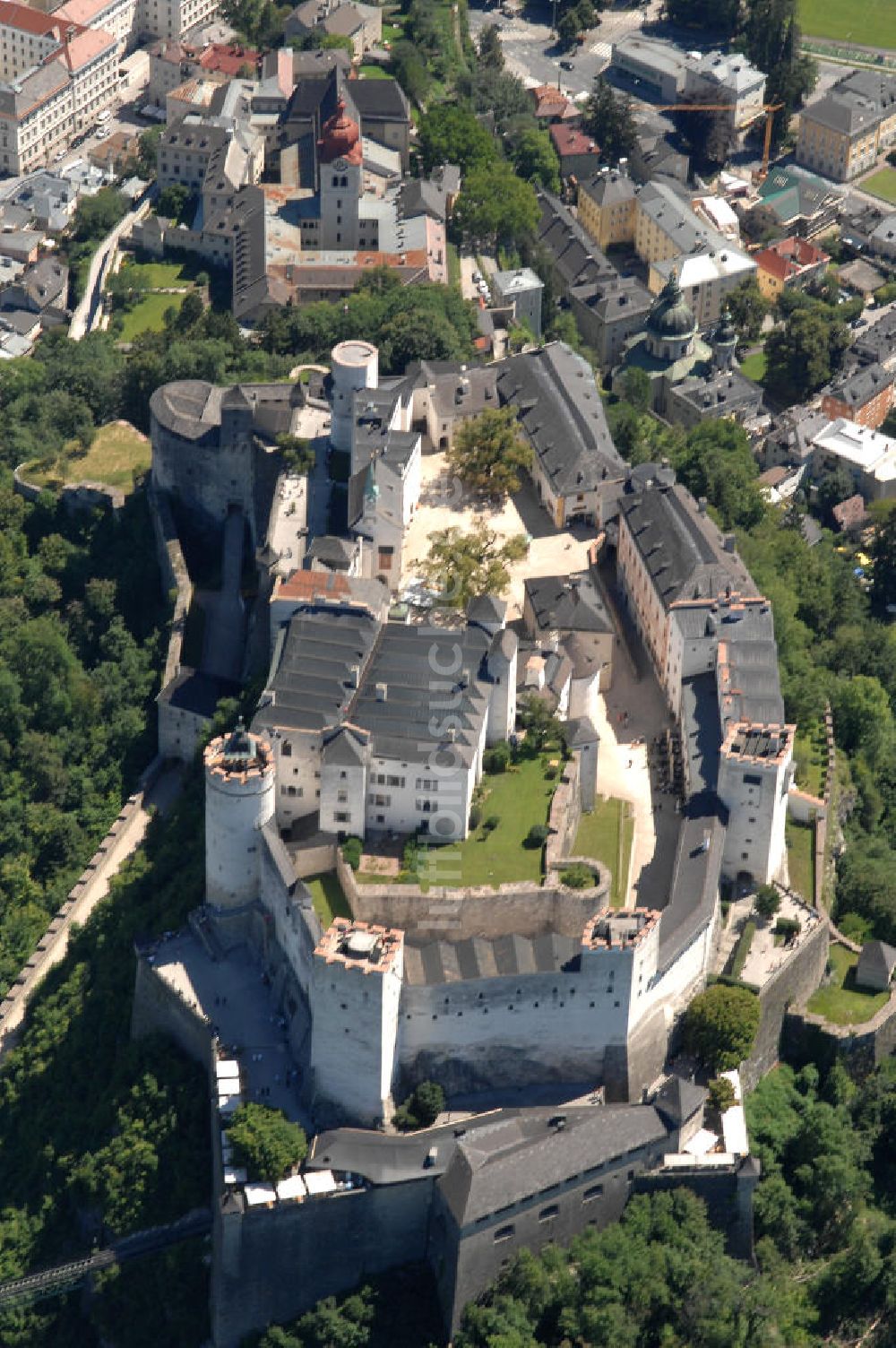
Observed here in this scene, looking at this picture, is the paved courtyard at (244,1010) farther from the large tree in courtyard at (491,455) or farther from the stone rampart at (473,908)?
the large tree in courtyard at (491,455)

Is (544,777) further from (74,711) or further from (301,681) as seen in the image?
(74,711)

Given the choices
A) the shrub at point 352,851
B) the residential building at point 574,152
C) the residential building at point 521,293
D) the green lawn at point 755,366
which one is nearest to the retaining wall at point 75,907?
the shrub at point 352,851

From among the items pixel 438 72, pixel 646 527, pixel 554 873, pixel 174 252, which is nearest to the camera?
pixel 554 873

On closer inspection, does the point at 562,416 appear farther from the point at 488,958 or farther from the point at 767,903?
the point at 488,958

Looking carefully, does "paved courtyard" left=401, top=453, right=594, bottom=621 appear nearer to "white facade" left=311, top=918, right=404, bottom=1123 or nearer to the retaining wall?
the retaining wall

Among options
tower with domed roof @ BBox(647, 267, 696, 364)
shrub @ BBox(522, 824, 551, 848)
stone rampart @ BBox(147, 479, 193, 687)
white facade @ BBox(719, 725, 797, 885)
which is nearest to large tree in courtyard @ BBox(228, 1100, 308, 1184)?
shrub @ BBox(522, 824, 551, 848)

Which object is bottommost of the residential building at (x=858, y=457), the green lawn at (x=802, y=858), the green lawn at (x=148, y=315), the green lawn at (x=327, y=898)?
the residential building at (x=858, y=457)

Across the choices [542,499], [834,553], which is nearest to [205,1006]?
[542,499]
